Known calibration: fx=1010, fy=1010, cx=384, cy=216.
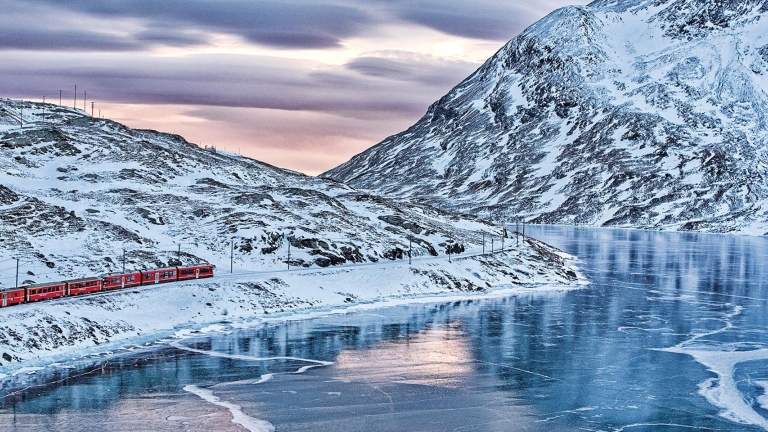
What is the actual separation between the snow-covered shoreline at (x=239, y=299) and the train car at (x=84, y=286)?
213cm

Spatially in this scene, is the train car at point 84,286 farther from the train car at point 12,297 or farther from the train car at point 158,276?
the train car at point 158,276

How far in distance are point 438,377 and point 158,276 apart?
46446 mm

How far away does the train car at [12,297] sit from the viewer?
8312 cm

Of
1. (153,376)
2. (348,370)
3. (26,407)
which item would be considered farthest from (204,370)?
(26,407)

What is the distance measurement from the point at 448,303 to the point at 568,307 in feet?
46.0

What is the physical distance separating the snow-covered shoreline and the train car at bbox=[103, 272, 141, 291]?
2.59m

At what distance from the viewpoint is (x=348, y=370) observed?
237 feet

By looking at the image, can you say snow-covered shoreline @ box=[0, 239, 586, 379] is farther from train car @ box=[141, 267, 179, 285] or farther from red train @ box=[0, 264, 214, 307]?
train car @ box=[141, 267, 179, 285]

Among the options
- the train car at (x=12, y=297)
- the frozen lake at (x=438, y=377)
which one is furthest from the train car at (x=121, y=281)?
the frozen lake at (x=438, y=377)

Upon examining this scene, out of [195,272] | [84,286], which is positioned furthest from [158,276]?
[84,286]

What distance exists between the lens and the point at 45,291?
89.2 metres

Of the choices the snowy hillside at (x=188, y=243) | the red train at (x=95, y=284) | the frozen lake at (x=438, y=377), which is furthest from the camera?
the snowy hillside at (x=188, y=243)

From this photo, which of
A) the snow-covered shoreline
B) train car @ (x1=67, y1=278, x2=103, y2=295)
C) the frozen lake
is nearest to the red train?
train car @ (x1=67, y1=278, x2=103, y2=295)

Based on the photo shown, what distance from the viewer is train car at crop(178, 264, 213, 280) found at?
109750mm
